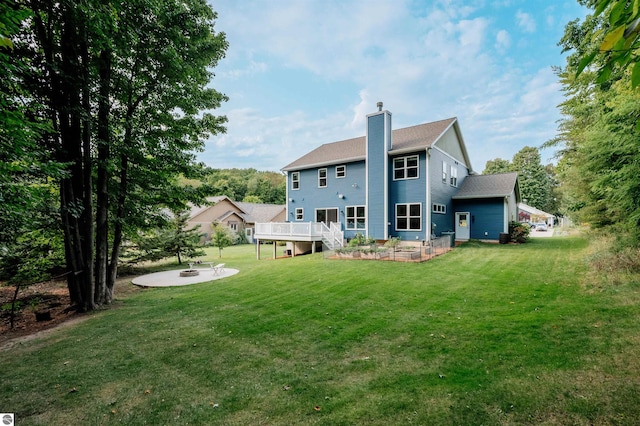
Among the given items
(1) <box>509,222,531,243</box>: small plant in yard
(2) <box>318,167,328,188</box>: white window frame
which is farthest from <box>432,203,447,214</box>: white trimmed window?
(2) <box>318,167,328,188</box>: white window frame

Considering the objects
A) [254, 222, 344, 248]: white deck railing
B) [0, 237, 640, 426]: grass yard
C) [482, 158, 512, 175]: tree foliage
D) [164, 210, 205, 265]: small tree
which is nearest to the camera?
[0, 237, 640, 426]: grass yard

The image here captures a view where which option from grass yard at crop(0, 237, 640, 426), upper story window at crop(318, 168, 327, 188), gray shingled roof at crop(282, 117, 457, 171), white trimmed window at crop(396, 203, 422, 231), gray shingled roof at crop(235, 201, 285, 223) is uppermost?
gray shingled roof at crop(282, 117, 457, 171)

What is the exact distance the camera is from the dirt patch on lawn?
677 cm

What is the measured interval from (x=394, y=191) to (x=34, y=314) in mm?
16597

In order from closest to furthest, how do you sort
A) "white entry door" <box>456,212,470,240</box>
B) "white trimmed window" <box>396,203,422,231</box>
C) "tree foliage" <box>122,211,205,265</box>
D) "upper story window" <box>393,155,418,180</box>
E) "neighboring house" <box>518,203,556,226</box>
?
"tree foliage" <box>122,211,205,265</box> < "white trimmed window" <box>396,203,422,231</box> < "upper story window" <box>393,155,418,180</box> < "white entry door" <box>456,212,470,240</box> < "neighboring house" <box>518,203,556,226</box>

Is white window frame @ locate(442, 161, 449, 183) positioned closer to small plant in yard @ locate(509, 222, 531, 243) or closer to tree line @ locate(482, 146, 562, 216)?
small plant in yard @ locate(509, 222, 531, 243)

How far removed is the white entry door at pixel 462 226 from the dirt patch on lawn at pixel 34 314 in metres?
19.0

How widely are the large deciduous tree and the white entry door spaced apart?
17.1m

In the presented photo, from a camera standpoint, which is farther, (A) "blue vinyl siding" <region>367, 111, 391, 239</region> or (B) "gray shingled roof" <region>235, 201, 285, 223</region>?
(B) "gray shingled roof" <region>235, 201, 285, 223</region>

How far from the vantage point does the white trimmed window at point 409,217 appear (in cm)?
1723

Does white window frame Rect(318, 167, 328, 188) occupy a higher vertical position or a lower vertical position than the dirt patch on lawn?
higher

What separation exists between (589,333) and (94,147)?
12063 mm

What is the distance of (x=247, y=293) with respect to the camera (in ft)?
29.3

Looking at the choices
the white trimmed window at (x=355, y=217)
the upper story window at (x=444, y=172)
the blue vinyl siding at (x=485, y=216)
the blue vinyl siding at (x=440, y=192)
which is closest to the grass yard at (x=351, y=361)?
the blue vinyl siding at (x=440, y=192)
